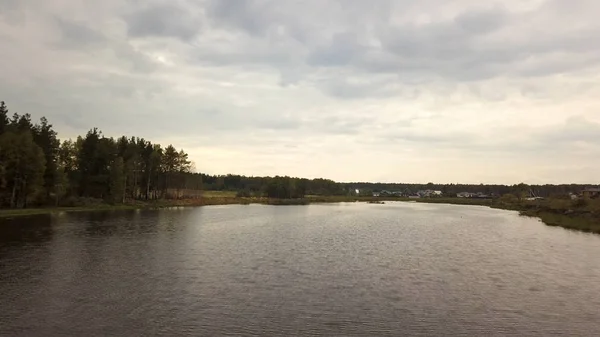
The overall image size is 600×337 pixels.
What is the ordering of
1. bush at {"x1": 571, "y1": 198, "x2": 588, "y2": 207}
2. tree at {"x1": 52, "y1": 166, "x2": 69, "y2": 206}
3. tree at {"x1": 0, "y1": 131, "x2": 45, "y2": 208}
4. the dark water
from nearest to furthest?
the dark water → tree at {"x1": 0, "y1": 131, "x2": 45, "y2": 208} → tree at {"x1": 52, "y1": 166, "x2": 69, "y2": 206} → bush at {"x1": 571, "y1": 198, "x2": 588, "y2": 207}

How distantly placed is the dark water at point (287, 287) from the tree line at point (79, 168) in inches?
1053

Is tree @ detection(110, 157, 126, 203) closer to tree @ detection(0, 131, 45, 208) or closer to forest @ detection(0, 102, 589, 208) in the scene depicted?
forest @ detection(0, 102, 589, 208)

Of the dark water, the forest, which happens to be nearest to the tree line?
the forest

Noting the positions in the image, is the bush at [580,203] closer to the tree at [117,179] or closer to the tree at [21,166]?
the tree at [117,179]

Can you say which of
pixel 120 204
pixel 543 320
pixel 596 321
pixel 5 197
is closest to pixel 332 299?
pixel 543 320

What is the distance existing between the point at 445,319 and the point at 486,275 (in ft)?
40.7

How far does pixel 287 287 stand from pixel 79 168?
275 feet

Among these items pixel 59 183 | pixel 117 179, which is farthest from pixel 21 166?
pixel 117 179

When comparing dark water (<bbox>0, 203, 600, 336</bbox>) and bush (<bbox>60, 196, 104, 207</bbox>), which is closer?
dark water (<bbox>0, 203, 600, 336</bbox>)

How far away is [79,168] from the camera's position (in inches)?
3757

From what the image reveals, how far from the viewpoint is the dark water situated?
20.0 meters

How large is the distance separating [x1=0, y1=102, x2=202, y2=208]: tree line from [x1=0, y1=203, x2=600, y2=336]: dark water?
26736mm

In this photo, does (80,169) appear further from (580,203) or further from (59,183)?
(580,203)

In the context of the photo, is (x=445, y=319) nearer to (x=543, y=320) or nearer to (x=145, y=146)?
(x=543, y=320)
